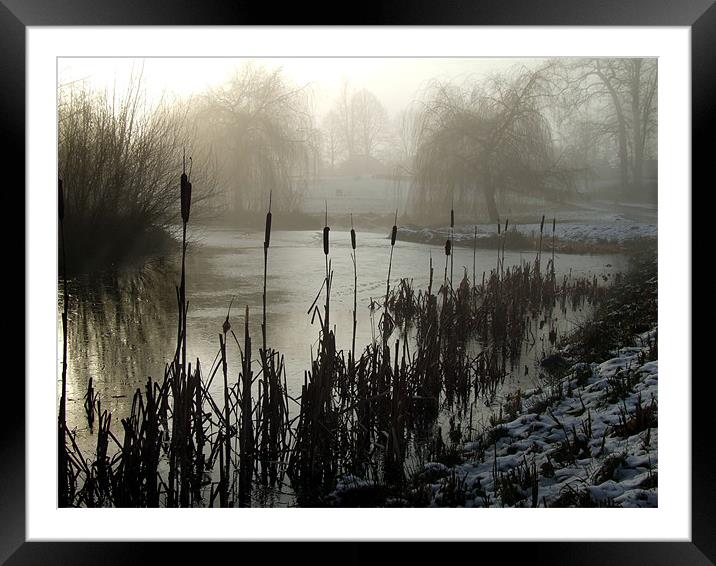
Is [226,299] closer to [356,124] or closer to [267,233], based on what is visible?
[267,233]

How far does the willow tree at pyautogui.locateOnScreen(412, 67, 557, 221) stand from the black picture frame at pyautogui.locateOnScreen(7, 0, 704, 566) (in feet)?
0.99

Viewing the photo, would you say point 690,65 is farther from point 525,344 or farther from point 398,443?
point 398,443

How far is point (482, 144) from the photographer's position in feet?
7.75

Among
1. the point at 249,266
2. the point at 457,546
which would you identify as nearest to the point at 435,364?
the point at 457,546

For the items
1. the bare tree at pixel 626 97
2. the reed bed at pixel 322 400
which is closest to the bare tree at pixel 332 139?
the reed bed at pixel 322 400

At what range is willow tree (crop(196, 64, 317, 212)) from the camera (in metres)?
2.29

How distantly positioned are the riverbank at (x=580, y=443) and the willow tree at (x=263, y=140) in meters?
1.19

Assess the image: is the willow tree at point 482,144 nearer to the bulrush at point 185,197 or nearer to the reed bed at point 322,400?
the reed bed at point 322,400

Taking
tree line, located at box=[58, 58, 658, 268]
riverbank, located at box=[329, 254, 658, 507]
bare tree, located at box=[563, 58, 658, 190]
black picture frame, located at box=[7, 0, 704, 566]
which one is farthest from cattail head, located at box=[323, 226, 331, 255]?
bare tree, located at box=[563, 58, 658, 190]

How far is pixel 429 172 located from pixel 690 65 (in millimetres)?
1024

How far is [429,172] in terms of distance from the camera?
2324 mm

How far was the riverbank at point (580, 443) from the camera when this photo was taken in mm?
2176

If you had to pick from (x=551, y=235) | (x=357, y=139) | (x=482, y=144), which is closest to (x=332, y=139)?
(x=357, y=139)
